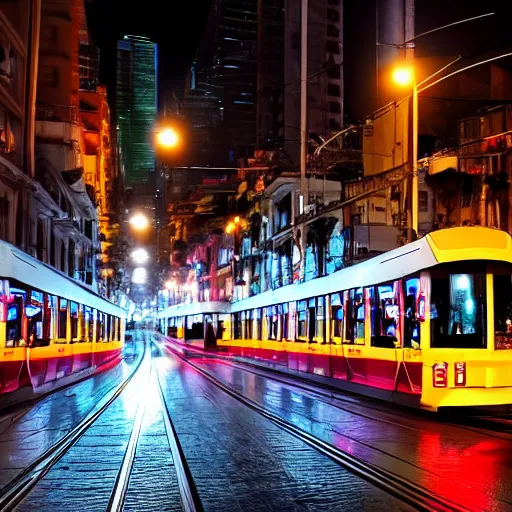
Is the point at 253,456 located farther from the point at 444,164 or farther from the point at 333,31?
the point at 333,31

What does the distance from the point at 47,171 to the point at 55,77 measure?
10.5 metres

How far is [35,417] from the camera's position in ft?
46.3

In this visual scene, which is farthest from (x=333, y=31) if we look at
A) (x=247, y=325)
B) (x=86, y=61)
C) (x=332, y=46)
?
(x=247, y=325)

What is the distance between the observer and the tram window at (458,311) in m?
→ 12.9

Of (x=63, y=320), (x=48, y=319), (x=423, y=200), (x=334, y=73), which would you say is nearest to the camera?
(x=48, y=319)

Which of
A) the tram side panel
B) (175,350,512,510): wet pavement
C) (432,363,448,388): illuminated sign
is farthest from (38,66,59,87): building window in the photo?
(432,363,448,388): illuminated sign

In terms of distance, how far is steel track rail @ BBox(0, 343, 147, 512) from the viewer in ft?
23.2

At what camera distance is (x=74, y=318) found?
23.6m

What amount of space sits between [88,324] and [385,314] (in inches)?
630

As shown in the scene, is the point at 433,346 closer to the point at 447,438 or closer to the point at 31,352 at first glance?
the point at 447,438

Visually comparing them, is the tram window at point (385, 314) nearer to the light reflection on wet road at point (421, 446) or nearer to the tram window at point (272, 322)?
the light reflection on wet road at point (421, 446)

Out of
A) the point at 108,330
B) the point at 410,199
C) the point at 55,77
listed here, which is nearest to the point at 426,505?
the point at 410,199

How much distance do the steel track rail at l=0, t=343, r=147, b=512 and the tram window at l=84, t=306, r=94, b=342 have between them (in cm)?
1376

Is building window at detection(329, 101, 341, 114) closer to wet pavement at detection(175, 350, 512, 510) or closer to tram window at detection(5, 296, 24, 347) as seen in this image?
wet pavement at detection(175, 350, 512, 510)
